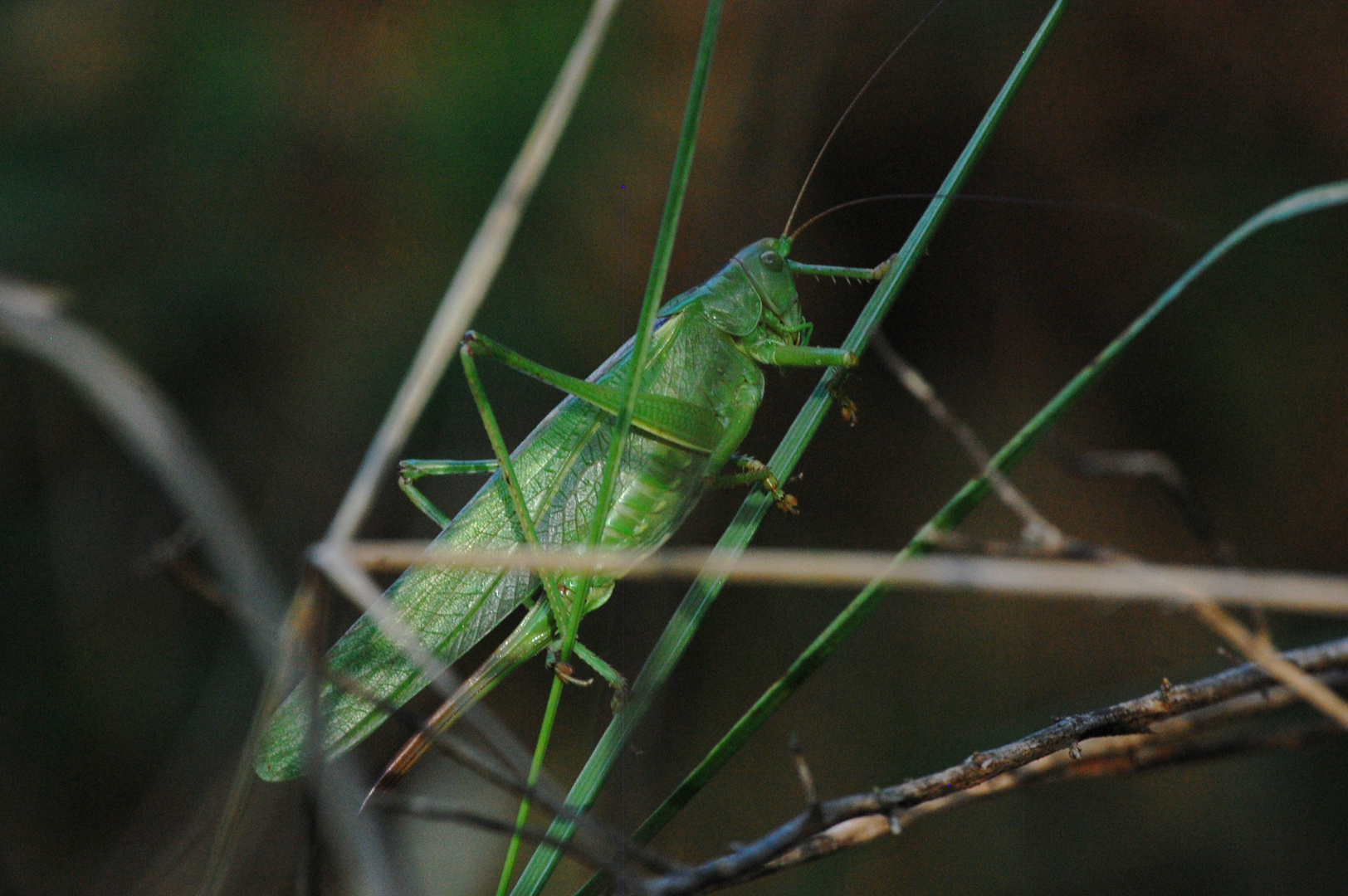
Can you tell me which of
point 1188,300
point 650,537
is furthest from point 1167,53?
point 650,537

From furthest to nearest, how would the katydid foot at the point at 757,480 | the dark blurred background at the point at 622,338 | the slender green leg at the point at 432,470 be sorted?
the dark blurred background at the point at 622,338 < the slender green leg at the point at 432,470 < the katydid foot at the point at 757,480

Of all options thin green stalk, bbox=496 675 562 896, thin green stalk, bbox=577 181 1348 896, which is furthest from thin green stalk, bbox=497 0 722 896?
thin green stalk, bbox=577 181 1348 896

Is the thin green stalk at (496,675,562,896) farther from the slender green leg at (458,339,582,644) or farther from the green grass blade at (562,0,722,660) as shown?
the slender green leg at (458,339,582,644)

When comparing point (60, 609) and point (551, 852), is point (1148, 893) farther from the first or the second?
point (60, 609)

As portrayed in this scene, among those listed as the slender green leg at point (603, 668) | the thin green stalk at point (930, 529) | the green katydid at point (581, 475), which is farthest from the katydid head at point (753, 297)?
the thin green stalk at point (930, 529)

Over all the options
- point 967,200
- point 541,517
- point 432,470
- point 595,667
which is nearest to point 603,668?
point 595,667

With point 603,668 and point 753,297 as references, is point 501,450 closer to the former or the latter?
point 603,668

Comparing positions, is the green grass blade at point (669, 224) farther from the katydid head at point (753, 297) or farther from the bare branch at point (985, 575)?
the katydid head at point (753, 297)
